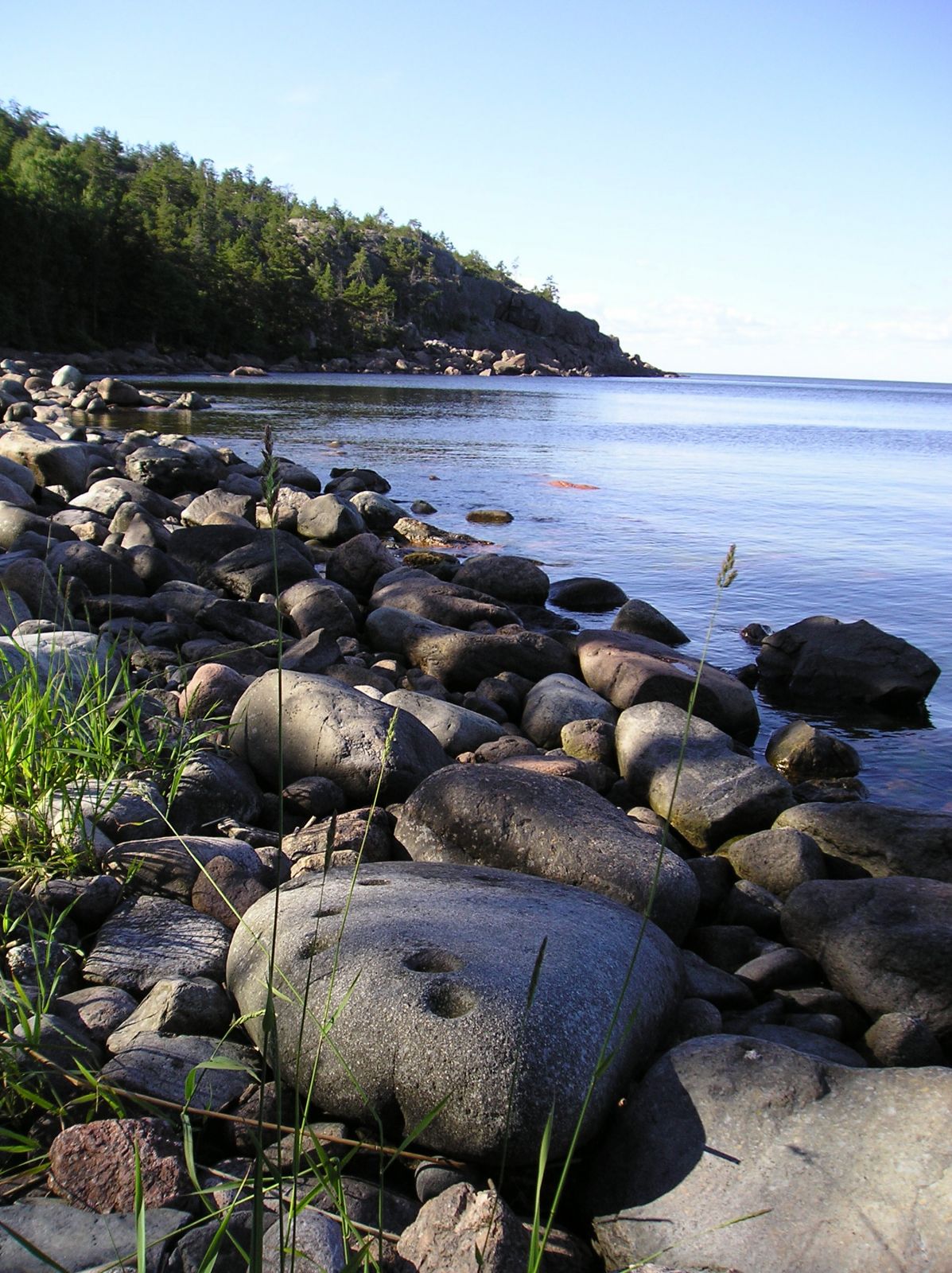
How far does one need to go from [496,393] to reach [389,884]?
196ft

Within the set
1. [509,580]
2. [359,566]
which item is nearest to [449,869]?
[359,566]

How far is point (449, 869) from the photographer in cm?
335

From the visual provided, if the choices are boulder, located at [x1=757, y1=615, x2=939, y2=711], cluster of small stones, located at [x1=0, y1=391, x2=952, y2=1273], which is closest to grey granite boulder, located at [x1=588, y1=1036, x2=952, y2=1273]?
cluster of small stones, located at [x1=0, y1=391, x2=952, y2=1273]

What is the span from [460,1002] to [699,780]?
10.8 feet

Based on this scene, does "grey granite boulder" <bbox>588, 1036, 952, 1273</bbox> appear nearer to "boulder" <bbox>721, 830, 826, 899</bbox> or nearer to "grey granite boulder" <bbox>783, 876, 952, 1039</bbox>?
"grey granite boulder" <bbox>783, 876, 952, 1039</bbox>

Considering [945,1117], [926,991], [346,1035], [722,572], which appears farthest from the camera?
[926,991]

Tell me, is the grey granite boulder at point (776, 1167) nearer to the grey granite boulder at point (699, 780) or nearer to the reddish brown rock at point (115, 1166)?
the reddish brown rock at point (115, 1166)

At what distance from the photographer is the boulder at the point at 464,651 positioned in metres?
7.46

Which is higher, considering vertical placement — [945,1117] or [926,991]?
[945,1117]

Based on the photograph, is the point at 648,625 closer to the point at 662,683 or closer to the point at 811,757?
the point at 662,683

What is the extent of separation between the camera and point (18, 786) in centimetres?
313

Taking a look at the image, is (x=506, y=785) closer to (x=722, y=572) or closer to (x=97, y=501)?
(x=722, y=572)

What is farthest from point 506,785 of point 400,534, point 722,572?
point 400,534

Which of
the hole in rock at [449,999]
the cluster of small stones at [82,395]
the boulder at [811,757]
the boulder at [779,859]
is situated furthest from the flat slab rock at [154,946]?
the cluster of small stones at [82,395]
